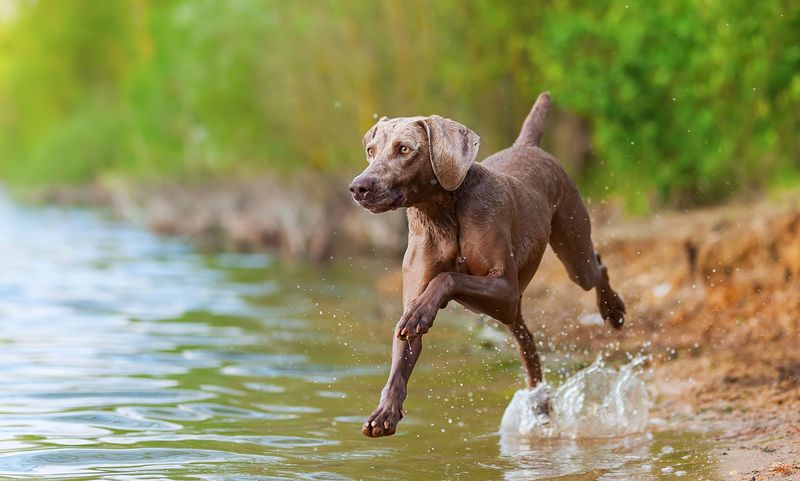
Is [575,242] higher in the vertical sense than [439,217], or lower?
higher

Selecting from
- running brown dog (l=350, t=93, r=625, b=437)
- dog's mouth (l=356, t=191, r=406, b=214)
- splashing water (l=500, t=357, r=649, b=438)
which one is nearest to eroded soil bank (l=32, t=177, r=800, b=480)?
splashing water (l=500, t=357, r=649, b=438)

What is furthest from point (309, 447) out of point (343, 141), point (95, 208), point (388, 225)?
point (95, 208)

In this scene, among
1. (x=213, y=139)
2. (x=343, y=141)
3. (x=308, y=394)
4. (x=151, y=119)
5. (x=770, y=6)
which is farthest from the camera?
(x=151, y=119)

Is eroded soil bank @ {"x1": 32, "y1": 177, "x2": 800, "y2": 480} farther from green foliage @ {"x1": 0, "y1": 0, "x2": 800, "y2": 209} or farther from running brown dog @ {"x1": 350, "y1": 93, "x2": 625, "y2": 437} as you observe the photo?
running brown dog @ {"x1": 350, "y1": 93, "x2": 625, "y2": 437}

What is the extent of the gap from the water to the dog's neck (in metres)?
1.52

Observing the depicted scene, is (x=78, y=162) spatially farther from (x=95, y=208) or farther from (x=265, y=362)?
(x=265, y=362)

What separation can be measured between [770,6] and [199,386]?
27.6 ft

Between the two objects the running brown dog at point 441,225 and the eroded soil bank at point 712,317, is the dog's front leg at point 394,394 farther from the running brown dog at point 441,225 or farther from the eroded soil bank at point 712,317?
the eroded soil bank at point 712,317

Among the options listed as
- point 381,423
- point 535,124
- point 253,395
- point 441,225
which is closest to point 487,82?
point 253,395

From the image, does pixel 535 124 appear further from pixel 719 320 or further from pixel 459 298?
pixel 719 320

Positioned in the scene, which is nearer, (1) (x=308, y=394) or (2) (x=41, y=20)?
(1) (x=308, y=394)

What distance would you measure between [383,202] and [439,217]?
0.57 metres

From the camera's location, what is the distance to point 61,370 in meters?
11.9

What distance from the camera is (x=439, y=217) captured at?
22.0 ft
